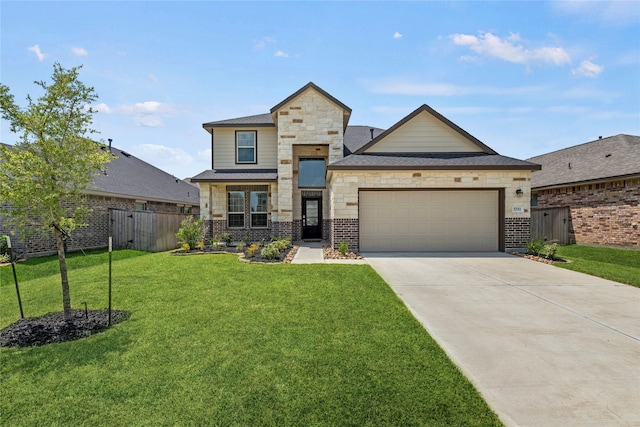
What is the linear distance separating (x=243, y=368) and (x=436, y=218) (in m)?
10.5

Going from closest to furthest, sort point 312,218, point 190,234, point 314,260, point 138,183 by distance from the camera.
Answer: point 314,260 → point 190,234 → point 312,218 → point 138,183

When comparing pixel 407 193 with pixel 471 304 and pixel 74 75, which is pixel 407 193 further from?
pixel 74 75

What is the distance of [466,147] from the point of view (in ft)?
43.0

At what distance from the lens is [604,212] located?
13883 millimetres

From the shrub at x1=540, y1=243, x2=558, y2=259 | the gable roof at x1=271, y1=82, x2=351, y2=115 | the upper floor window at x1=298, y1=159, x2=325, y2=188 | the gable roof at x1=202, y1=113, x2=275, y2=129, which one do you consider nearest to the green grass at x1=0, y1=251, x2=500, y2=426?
the shrub at x1=540, y1=243, x2=558, y2=259

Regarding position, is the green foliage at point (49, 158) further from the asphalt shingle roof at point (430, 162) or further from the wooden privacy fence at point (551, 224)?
the wooden privacy fence at point (551, 224)

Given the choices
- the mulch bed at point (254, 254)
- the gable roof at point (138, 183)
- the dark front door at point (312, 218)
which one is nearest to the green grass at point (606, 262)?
the mulch bed at point (254, 254)

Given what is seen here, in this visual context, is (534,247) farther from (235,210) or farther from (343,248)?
(235,210)

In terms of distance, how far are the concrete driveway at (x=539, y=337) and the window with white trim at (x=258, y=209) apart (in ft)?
30.7

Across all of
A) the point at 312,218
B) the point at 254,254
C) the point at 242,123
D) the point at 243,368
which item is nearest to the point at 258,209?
the point at 312,218

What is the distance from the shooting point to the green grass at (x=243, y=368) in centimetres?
A: 268

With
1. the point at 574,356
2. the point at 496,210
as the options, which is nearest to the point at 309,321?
the point at 574,356

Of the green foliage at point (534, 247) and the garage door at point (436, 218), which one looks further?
the garage door at point (436, 218)

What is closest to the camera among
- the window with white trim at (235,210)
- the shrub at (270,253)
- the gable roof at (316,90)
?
the shrub at (270,253)
